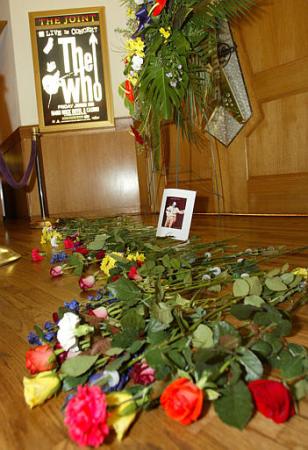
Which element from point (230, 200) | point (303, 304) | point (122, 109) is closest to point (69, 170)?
point (122, 109)

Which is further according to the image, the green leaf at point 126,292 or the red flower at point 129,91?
the red flower at point 129,91

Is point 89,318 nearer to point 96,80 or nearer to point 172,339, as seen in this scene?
point 172,339

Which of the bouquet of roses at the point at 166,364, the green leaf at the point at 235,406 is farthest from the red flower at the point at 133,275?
the green leaf at the point at 235,406

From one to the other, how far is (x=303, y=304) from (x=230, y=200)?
2.25 meters

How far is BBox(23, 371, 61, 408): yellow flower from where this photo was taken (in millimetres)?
425

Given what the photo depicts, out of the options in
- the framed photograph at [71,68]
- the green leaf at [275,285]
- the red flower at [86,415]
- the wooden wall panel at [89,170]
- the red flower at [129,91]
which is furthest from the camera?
the wooden wall panel at [89,170]

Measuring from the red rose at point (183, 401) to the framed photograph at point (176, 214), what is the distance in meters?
1.14

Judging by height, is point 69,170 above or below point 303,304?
above

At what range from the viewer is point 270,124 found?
8.29 feet

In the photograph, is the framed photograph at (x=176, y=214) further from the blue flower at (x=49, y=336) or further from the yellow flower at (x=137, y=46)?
the blue flower at (x=49, y=336)

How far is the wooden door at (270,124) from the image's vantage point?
2303 millimetres

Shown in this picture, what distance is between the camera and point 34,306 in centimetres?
90

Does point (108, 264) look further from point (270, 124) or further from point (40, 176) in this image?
point (40, 176)

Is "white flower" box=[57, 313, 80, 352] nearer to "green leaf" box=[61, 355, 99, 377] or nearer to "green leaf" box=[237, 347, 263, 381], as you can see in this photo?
"green leaf" box=[61, 355, 99, 377]
